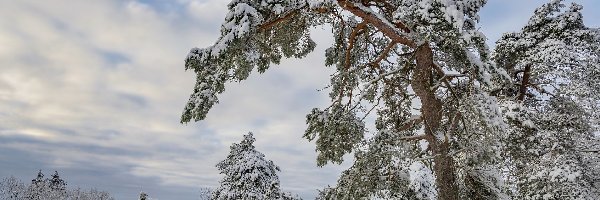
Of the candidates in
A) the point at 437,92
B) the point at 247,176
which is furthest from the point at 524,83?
the point at 247,176

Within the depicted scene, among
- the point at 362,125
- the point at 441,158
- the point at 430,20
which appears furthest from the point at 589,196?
the point at 430,20

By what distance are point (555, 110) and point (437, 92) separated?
4.92 metres

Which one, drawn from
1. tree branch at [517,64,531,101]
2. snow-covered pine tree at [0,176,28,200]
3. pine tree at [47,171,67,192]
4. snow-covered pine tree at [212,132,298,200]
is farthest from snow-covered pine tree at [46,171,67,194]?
tree branch at [517,64,531,101]

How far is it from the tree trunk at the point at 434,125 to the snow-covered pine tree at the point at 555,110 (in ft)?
12.5

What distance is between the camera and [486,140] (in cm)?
859

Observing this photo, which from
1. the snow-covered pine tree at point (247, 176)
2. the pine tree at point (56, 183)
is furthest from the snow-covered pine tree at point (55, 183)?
the snow-covered pine tree at point (247, 176)

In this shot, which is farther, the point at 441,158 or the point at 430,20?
the point at 441,158

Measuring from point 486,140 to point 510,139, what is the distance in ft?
16.7

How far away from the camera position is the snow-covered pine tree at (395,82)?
28.2ft

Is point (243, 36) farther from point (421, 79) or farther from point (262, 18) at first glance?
point (421, 79)

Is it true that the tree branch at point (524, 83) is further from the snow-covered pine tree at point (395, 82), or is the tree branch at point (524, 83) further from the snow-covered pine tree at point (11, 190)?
the snow-covered pine tree at point (11, 190)

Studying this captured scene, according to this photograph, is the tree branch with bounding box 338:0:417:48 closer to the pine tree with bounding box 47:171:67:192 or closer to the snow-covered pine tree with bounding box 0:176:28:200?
the pine tree with bounding box 47:171:67:192

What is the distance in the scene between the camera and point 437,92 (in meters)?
11.6

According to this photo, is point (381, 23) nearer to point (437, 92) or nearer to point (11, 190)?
point (437, 92)
